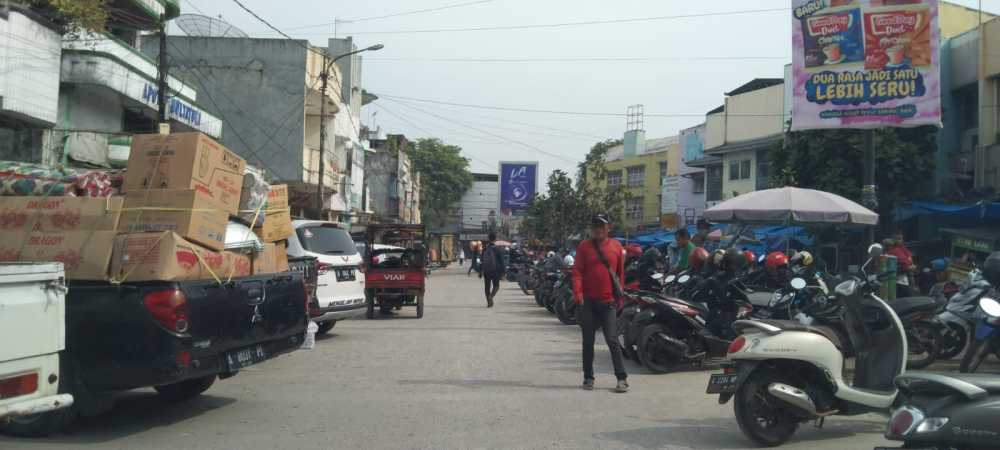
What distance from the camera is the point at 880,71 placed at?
52.2ft

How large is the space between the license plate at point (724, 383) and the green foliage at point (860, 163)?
15705 millimetres

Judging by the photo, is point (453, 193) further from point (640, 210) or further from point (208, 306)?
point (208, 306)

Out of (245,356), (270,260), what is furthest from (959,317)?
(245,356)

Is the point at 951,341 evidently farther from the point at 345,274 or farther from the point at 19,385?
the point at 19,385

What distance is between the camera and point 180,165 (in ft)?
22.7

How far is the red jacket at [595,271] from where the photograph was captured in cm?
858

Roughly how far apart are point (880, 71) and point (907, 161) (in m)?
6.30

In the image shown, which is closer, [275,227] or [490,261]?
[275,227]

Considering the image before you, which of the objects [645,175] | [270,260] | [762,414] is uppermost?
[645,175]

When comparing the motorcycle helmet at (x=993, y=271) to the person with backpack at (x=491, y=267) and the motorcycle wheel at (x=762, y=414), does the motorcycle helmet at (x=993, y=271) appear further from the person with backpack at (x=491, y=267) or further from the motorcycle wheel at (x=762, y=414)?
the person with backpack at (x=491, y=267)

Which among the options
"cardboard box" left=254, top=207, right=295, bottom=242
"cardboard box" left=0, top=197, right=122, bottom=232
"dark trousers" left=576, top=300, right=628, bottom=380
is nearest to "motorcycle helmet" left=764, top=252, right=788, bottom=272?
"dark trousers" left=576, top=300, right=628, bottom=380

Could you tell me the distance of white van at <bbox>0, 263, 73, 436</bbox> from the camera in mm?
4477

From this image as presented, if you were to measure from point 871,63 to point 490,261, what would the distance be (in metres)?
9.31

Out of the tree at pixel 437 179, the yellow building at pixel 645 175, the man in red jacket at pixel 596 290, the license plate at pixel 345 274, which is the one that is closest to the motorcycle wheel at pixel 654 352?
the man in red jacket at pixel 596 290
